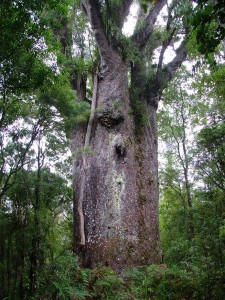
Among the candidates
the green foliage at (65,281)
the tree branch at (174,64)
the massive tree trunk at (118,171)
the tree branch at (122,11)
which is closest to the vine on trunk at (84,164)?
the massive tree trunk at (118,171)

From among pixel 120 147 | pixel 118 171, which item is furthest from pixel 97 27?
pixel 118 171

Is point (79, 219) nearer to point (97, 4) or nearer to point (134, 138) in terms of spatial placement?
Answer: point (134, 138)

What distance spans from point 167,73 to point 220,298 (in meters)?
7.95

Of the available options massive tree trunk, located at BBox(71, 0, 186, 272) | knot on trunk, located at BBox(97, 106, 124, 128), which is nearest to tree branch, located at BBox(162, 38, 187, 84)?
massive tree trunk, located at BBox(71, 0, 186, 272)

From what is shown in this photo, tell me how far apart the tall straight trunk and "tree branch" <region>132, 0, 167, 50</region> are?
1.05 meters

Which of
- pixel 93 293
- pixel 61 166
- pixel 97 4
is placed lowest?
pixel 93 293

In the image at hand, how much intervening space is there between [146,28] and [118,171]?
5052 millimetres

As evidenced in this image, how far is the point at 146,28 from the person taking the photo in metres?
9.45

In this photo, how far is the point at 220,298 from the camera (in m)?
2.25

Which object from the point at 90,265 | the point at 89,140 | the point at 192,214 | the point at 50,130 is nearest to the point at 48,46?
the point at 50,130

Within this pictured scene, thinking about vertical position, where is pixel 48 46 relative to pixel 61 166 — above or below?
above

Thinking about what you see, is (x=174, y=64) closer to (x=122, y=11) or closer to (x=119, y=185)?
(x=122, y=11)

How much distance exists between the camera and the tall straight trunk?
255 inches

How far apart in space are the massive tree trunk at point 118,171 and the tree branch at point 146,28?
0.10ft
